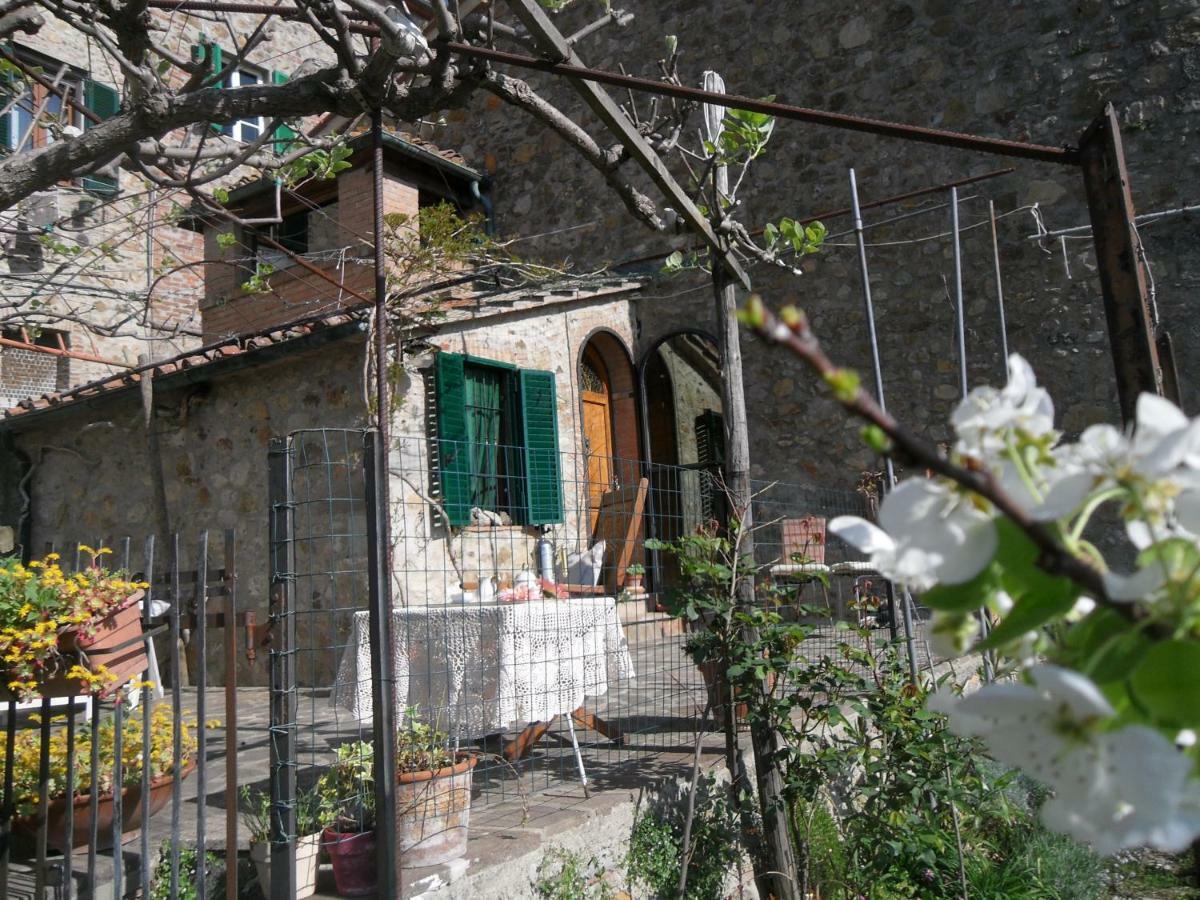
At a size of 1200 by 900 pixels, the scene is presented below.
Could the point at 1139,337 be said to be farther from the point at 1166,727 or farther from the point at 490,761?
the point at 490,761

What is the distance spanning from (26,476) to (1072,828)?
10990 millimetres

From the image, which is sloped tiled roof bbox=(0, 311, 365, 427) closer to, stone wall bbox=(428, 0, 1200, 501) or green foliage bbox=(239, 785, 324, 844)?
stone wall bbox=(428, 0, 1200, 501)

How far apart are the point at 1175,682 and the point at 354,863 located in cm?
301

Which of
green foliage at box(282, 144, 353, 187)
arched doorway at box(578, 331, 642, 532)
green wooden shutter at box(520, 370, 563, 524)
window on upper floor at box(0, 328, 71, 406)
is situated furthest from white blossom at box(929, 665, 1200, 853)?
window on upper floor at box(0, 328, 71, 406)

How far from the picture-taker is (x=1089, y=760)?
514 mm

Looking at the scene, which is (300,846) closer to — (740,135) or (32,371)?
(740,135)

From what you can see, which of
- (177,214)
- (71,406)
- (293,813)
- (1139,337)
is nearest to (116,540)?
(71,406)

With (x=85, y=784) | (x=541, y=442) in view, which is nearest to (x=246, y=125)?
(x=541, y=442)

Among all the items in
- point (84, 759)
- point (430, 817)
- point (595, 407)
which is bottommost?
point (430, 817)

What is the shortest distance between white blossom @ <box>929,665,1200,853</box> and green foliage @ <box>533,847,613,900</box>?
9.67ft

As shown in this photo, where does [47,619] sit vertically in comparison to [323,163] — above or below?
below

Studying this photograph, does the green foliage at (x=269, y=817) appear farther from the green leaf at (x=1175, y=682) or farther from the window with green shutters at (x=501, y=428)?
the window with green shutters at (x=501, y=428)

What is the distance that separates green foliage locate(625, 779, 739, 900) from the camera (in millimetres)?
3600

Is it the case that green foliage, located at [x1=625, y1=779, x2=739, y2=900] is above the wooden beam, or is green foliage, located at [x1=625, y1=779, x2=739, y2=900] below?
below
